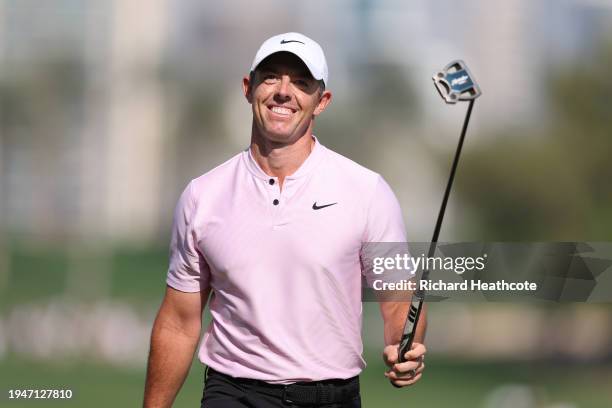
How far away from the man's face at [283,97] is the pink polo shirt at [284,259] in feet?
0.70

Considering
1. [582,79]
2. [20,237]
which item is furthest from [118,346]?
[582,79]

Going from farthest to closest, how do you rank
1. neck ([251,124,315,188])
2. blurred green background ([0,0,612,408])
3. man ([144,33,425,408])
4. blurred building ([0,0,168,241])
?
blurred building ([0,0,168,241]), blurred green background ([0,0,612,408]), neck ([251,124,315,188]), man ([144,33,425,408])

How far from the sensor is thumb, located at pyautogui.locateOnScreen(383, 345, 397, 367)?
6.32m

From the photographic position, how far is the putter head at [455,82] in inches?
235

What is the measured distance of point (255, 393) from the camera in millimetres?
6500

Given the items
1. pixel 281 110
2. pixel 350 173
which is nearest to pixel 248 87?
pixel 281 110

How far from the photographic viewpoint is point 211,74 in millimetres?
102000

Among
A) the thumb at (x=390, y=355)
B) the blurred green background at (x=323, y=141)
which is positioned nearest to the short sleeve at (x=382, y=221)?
the thumb at (x=390, y=355)

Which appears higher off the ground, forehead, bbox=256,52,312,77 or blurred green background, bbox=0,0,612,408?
blurred green background, bbox=0,0,612,408

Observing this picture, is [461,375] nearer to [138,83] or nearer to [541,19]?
[541,19]

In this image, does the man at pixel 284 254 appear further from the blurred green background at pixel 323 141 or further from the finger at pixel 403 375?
the blurred green background at pixel 323 141

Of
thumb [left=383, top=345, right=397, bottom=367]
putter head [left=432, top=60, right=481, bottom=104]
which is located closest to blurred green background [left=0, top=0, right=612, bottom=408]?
thumb [left=383, top=345, right=397, bottom=367]

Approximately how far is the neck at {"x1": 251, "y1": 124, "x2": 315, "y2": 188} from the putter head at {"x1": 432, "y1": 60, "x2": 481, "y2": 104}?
870mm

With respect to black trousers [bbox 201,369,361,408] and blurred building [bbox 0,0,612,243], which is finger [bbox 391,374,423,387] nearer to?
black trousers [bbox 201,369,361,408]
